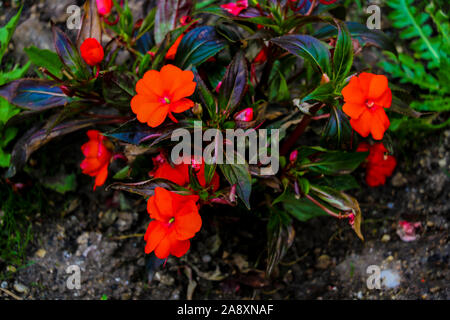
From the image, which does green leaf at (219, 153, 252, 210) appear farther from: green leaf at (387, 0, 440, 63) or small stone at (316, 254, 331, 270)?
green leaf at (387, 0, 440, 63)

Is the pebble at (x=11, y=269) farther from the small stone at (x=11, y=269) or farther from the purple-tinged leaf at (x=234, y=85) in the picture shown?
the purple-tinged leaf at (x=234, y=85)

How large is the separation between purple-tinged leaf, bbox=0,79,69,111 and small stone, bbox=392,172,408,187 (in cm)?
176

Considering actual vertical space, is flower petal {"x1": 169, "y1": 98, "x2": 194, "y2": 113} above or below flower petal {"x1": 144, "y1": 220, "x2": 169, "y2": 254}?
above

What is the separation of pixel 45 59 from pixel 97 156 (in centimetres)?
51

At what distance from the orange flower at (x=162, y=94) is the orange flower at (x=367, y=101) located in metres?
0.54

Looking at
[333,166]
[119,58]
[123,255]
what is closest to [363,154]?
[333,166]

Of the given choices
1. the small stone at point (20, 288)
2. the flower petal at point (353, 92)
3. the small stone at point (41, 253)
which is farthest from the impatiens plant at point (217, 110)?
the small stone at point (20, 288)

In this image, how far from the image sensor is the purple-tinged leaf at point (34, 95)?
201 centimetres

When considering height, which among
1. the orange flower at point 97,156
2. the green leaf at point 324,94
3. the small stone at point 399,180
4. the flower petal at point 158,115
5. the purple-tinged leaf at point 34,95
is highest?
the green leaf at point 324,94

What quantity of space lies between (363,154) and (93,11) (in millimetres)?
1336

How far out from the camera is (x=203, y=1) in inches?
104

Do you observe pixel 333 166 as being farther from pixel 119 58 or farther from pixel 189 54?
pixel 119 58

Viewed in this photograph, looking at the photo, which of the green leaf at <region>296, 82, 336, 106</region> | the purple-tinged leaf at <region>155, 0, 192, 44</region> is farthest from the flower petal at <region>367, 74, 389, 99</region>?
the purple-tinged leaf at <region>155, 0, 192, 44</region>

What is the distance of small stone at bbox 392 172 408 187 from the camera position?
2.41 meters
